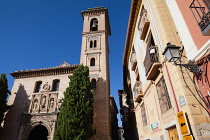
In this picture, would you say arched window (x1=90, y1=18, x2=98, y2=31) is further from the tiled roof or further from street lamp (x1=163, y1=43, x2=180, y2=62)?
street lamp (x1=163, y1=43, x2=180, y2=62)

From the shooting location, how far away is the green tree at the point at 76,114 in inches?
351

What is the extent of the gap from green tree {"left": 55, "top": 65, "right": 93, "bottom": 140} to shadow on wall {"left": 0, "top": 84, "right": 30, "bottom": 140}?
5366 mm

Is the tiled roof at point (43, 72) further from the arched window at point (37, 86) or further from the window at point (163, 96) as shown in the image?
the window at point (163, 96)

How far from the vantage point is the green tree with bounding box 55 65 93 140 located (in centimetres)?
891

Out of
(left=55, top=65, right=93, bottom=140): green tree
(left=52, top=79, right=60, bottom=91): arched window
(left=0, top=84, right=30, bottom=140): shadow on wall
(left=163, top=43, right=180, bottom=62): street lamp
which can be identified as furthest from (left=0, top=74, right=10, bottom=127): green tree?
(left=163, top=43, right=180, bottom=62): street lamp

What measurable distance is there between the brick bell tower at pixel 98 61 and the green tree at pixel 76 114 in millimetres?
2041

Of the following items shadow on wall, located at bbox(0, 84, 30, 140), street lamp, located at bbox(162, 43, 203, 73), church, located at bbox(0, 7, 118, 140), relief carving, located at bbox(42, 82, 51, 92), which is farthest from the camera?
relief carving, located at bbox(42, 82, 51, 92)

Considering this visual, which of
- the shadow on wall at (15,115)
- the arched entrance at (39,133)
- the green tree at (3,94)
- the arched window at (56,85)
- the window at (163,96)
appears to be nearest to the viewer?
the window at (163,96)

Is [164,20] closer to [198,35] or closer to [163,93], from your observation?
[198,35]

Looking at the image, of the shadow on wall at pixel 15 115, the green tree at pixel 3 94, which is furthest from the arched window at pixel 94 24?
the green tree at pixel 3 94

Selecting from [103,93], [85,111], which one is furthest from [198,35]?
[103,93]

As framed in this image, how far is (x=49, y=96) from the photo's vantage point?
13766 mm

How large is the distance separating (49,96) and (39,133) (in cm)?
347

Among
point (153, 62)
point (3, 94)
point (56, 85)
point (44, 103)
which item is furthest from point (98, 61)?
point (153, 62)
